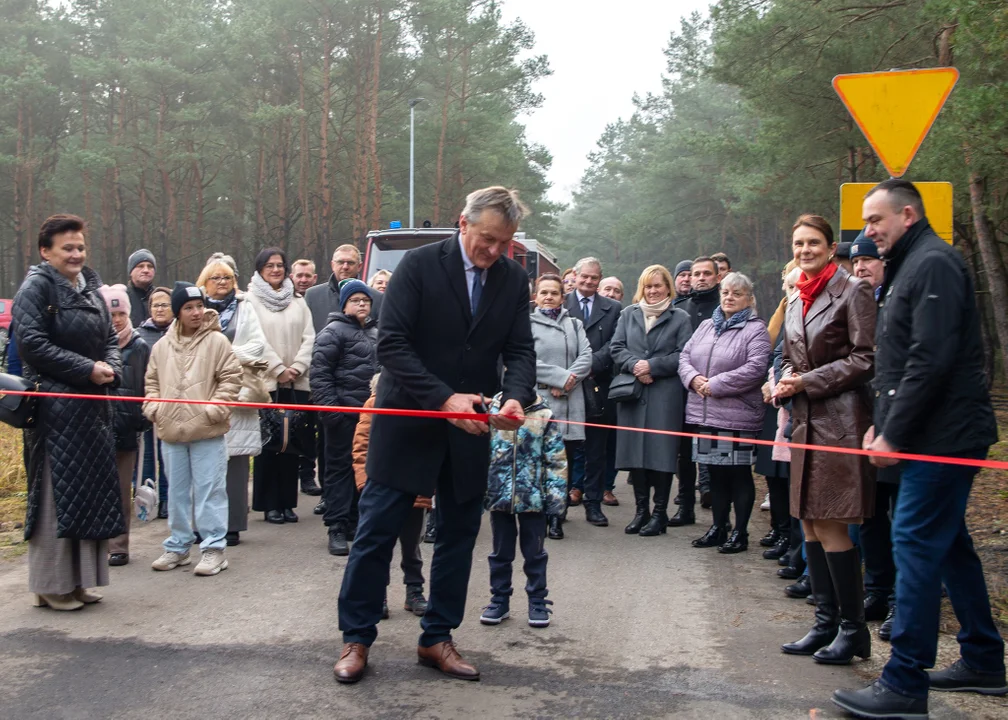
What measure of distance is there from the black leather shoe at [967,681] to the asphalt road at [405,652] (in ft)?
0.33

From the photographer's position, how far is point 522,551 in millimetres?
5961

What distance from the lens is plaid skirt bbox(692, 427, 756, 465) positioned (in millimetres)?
7629

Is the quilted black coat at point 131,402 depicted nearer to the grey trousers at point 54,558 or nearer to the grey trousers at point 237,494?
the grey trousers at point 237,494

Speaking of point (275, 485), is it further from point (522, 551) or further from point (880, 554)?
point (880, 554)

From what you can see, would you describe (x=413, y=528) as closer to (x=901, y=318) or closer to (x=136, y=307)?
(x=901, y=318)

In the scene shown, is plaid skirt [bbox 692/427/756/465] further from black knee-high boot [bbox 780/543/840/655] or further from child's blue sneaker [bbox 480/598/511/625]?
child's blue sneaker [bbox 480/598/511/625]

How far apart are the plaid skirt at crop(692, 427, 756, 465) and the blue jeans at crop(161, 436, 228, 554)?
3.47 m

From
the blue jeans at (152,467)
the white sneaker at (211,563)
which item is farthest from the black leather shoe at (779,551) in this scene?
the blue jeans at (152,467)

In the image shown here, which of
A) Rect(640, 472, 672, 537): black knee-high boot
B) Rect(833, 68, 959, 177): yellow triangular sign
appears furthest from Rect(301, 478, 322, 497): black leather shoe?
Rect(833, 68, 959, 177): yellow triangular sign

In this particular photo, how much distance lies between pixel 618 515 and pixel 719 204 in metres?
48.4

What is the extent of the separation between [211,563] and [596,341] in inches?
169

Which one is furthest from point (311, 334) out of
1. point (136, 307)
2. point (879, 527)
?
point (879, 527)

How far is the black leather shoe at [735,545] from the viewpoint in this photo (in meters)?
7.67

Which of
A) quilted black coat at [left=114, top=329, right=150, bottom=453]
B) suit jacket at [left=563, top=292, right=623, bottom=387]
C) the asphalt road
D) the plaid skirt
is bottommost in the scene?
the asphalt road
